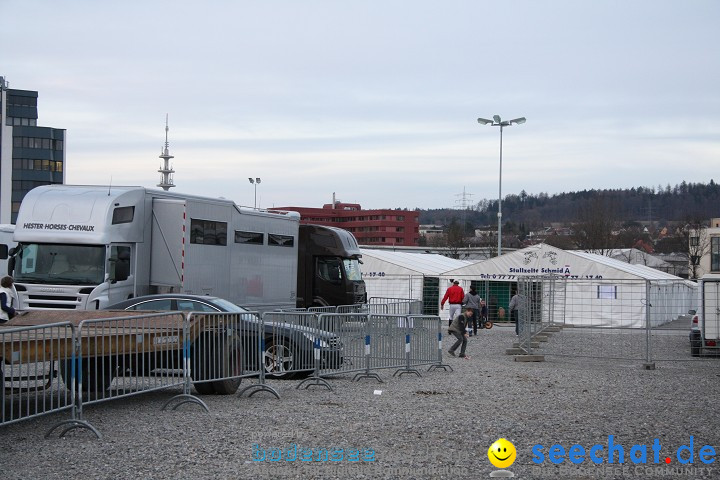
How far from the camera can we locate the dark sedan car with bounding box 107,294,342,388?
1370cm

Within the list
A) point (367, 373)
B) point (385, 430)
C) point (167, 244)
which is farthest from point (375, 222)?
point (385, 430)

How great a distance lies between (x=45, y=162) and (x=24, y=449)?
→ 311 feet

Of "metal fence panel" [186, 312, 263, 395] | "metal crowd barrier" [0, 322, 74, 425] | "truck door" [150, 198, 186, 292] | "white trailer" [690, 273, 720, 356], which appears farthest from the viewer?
"white trailer" [690, 273, 720, 356]

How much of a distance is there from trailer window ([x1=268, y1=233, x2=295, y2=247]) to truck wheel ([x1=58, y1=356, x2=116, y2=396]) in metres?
13.0

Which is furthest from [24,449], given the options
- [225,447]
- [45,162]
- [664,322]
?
[45,162]

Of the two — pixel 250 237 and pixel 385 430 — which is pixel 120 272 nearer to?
pixel 250 237

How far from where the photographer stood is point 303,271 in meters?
31.1

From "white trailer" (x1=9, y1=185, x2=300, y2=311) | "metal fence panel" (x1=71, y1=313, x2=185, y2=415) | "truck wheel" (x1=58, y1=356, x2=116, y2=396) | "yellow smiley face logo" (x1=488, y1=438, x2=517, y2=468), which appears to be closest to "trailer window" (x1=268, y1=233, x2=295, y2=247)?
"white trailer" (x1=9, y1=185, x2=300, y2=311)

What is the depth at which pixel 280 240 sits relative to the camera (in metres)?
24.9

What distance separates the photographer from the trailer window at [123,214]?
→ 1869 cm

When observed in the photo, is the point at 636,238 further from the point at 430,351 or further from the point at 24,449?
the point at 24,449

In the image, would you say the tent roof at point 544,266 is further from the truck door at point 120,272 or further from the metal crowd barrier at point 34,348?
the metal crowd barrier at point 34,348

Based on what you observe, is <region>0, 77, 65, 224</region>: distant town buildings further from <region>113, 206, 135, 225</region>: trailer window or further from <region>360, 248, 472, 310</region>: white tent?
<region>113, 206, 135, 225</region>: trailer window

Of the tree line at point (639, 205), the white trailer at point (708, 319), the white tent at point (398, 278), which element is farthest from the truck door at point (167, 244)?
the tree line at point (639, 205)
